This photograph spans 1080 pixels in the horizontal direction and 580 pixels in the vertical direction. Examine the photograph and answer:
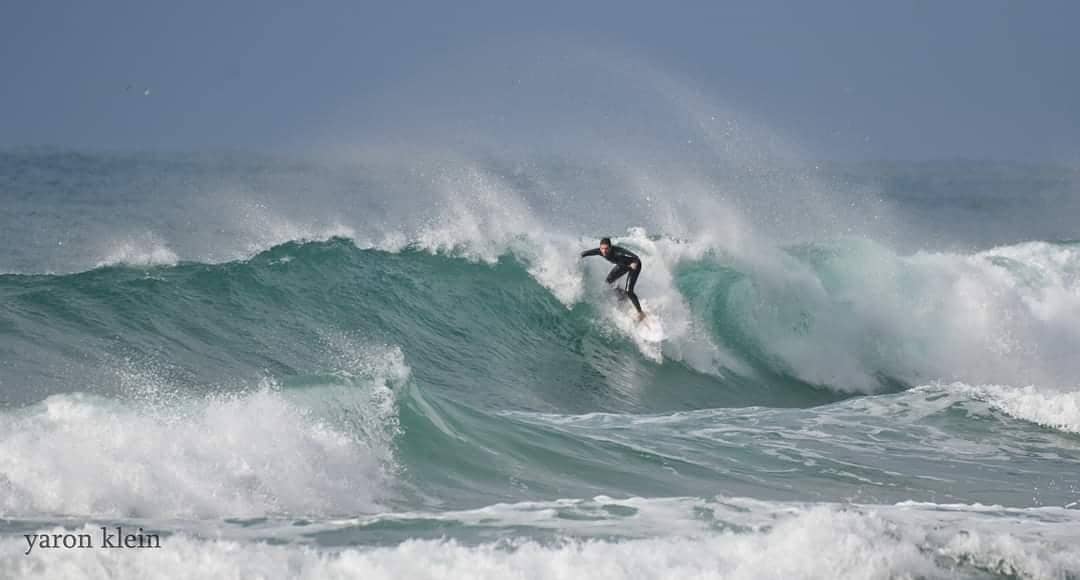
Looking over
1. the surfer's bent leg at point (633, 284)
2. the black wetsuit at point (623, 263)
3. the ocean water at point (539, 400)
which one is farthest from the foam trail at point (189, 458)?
the surfer's bent leg at point (633, 284)

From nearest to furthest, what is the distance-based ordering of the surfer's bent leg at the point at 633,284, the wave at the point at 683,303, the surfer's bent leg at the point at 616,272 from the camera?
the wave at the point at 683,303 < the surfer's bent leg at the point at 633,284 < the surfer's bent leg at the point at 616,272

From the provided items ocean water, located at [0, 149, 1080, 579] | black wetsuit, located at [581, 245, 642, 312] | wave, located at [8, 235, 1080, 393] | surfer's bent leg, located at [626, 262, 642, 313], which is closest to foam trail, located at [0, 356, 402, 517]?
ocean water, located at [0, 149, 1080, 579]

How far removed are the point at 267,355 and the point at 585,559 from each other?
7743 mm

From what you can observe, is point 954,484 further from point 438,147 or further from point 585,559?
point 438,147

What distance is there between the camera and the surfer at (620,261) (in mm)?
17062

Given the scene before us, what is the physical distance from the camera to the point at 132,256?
16.7 m

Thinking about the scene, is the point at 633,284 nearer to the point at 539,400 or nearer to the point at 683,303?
the point at 683,303

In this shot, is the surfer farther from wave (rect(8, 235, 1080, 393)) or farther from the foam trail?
Result: the foam trail

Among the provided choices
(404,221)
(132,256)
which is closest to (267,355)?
(132,256)

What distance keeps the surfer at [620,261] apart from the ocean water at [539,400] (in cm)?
86

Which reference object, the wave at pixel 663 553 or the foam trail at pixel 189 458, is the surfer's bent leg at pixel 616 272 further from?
the wave at pixel 663 553

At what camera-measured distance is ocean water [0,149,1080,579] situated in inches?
316

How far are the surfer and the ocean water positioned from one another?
0.86 metres

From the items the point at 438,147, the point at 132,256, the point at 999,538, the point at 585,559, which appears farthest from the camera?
the point at 438,147
